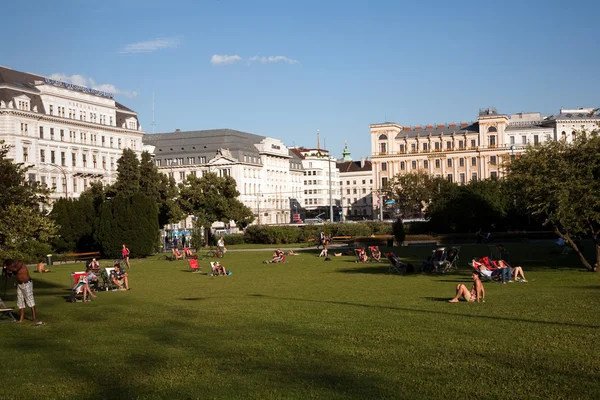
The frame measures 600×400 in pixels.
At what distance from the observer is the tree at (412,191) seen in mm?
114125

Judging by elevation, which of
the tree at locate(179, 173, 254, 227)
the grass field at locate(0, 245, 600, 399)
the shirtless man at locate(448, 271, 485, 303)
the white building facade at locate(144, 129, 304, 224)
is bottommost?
the grass field at locate(0, 245, 600, 399)

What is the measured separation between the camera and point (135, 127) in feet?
342

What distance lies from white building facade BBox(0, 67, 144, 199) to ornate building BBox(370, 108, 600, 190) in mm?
47826

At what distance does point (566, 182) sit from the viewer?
2850 cm

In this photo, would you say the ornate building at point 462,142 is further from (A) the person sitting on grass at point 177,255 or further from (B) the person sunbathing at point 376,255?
(B) the person sunbathing at point 376,255

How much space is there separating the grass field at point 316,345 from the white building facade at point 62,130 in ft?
207

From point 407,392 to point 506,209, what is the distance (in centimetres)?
5980

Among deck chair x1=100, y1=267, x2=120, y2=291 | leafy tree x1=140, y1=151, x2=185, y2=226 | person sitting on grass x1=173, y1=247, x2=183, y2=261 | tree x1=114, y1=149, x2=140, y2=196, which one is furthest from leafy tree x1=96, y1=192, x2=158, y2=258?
deck chair x1=100, y1=267, x2=120, y2=291

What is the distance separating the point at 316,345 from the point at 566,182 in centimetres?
1803

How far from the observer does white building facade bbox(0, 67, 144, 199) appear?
82.8 m

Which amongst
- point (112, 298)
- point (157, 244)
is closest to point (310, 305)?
point (112, 298)

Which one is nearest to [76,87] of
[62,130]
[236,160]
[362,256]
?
[62,130]

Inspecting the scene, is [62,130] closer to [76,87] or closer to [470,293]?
[76,87]

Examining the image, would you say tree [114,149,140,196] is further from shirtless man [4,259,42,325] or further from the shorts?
the shorts
